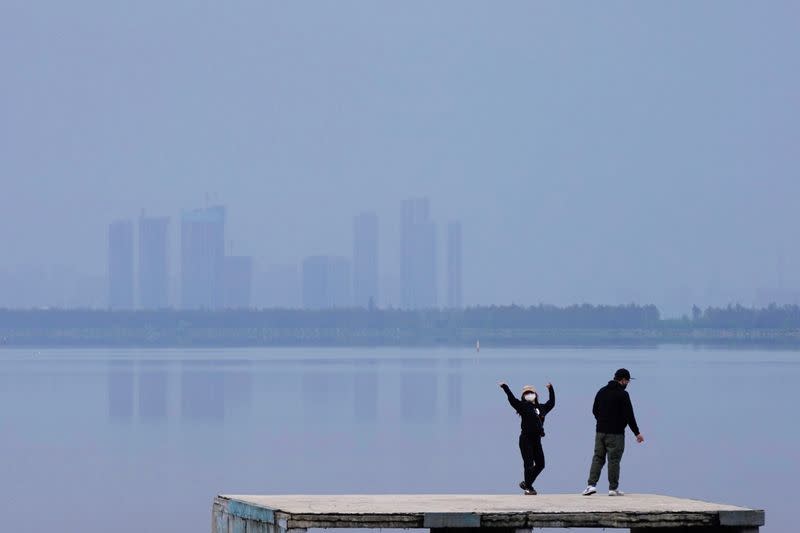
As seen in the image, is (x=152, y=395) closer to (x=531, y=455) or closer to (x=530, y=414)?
(x=531, y=455)

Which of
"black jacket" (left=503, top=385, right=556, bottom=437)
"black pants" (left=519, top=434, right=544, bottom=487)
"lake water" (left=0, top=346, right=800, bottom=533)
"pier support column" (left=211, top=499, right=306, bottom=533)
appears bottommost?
"lake water" (left=0, top=346, right=800, bottom=533)

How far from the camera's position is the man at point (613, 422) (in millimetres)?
21406

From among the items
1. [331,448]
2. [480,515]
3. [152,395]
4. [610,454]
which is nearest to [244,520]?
[480,515]

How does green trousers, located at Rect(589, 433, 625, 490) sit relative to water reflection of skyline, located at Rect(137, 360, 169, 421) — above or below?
above

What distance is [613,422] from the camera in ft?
70.5

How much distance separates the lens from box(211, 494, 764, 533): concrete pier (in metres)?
18.4

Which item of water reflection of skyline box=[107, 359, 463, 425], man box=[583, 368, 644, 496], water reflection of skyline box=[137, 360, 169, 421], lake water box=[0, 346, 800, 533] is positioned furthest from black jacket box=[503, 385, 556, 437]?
water reflection of skyline box=[137, 360, 169, 421]

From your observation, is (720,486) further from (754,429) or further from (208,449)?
(754,429)

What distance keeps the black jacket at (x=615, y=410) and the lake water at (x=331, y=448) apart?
37.4 feet

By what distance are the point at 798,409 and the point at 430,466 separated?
121 feet

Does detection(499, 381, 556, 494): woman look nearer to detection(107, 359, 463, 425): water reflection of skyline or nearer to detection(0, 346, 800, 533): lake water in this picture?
detection(0, 346, 800, 533): lake water

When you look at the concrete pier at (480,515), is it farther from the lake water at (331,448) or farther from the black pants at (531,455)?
the lake water at (331,448)

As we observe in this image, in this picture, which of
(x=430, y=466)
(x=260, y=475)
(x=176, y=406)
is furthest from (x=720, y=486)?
(x=176, y=406)

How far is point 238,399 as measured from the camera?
280 ft
